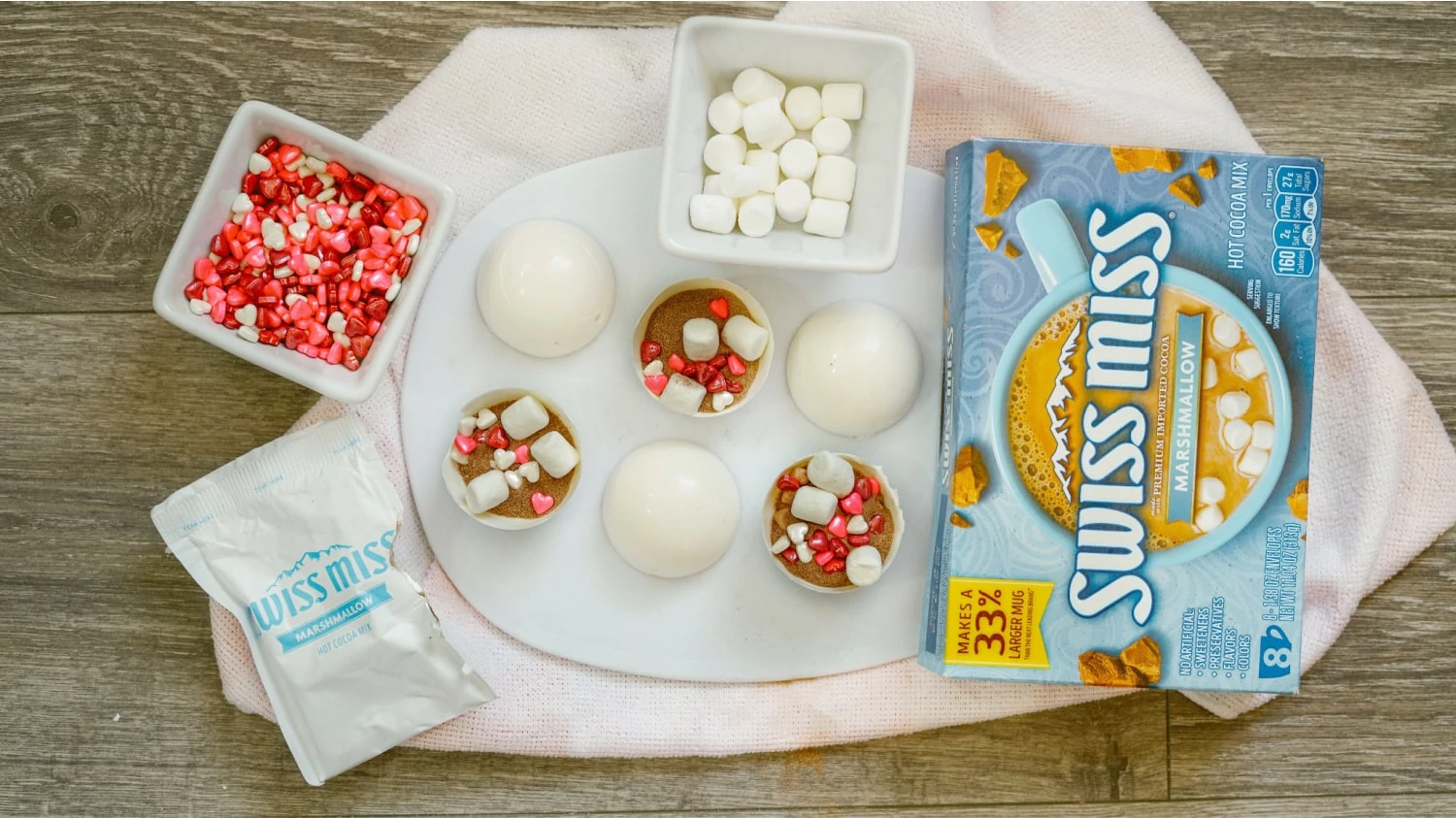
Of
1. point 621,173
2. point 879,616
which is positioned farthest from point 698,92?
point 879,616

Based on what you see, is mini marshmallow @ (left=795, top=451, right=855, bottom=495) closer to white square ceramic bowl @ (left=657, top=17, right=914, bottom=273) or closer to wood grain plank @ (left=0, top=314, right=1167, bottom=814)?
white square ceramic bowl @ (left=657, top=17, right=914, bottom=273)

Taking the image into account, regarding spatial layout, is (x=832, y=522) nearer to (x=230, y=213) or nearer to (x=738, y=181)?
(x=738, y=181)

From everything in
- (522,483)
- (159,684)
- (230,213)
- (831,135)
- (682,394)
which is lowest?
(159,684)

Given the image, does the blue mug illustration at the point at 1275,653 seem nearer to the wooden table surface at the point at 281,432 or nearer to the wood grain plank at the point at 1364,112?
the wooden table surface at the point at 281,432

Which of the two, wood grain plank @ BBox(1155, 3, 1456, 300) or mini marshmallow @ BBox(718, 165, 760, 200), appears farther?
wood grain plank @ BBox(1155, 3, 1456, 300)

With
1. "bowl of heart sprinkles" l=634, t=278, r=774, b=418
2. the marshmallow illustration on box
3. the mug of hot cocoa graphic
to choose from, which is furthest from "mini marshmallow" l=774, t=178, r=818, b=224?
the mug of hot cocoa graphic

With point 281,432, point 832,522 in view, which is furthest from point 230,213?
point 832,522

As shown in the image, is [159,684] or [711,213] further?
[159,684]
